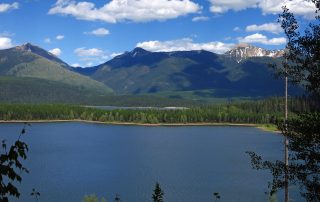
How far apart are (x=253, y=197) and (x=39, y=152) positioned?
79.3 metres

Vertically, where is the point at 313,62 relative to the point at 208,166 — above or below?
above

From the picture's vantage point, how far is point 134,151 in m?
141

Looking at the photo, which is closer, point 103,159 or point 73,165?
point 73,165

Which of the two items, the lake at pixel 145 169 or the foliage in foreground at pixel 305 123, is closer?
the foliage in foreground at pixel 305 123

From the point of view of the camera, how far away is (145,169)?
4072 inches

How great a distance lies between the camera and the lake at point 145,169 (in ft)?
251

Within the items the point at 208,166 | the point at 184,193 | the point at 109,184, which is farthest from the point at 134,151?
the point at 184,193

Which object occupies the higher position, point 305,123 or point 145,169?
point 305,123

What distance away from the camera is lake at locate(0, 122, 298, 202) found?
76.6m

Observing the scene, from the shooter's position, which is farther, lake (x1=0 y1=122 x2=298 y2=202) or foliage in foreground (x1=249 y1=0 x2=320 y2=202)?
lake (x1=0 y1=122 x2=298 y2=202)

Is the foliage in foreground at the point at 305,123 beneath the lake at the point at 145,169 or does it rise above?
above

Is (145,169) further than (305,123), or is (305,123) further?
(145,169)

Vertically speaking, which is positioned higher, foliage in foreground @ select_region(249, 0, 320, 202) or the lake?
foliage in foreground @ select_region(249, 0, 320, 202)

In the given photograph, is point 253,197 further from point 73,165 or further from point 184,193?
point 73,165
